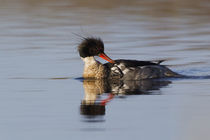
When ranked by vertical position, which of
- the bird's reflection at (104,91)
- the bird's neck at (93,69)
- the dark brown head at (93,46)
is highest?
the dark brown head at (93,46)

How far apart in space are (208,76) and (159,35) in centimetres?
665

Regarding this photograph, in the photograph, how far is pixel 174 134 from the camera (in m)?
8.54

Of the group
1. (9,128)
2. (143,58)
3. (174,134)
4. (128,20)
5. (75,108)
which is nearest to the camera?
(174,134)

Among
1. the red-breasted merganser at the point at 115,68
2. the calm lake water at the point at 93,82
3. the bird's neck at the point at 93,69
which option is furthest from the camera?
the bird's neck at the point at 93,69

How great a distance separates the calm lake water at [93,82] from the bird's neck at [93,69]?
0.39 meters

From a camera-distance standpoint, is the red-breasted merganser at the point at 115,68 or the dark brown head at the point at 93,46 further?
the dark brown head at the point at 93,46

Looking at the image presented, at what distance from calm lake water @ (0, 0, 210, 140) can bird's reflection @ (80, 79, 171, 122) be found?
2cm

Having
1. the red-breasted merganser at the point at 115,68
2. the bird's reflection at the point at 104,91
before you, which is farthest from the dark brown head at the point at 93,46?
the bird's reflection at the point at 104,91

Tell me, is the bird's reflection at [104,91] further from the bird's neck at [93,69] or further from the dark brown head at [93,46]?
the dark brown head at [93,46]

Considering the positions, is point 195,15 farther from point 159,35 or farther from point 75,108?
point 75,108

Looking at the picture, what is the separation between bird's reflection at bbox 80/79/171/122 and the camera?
1034 cm

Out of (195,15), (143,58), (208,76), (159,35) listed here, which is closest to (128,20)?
(195,15)

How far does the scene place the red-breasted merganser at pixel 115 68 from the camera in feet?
45.9

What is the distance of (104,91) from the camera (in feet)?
40.5
